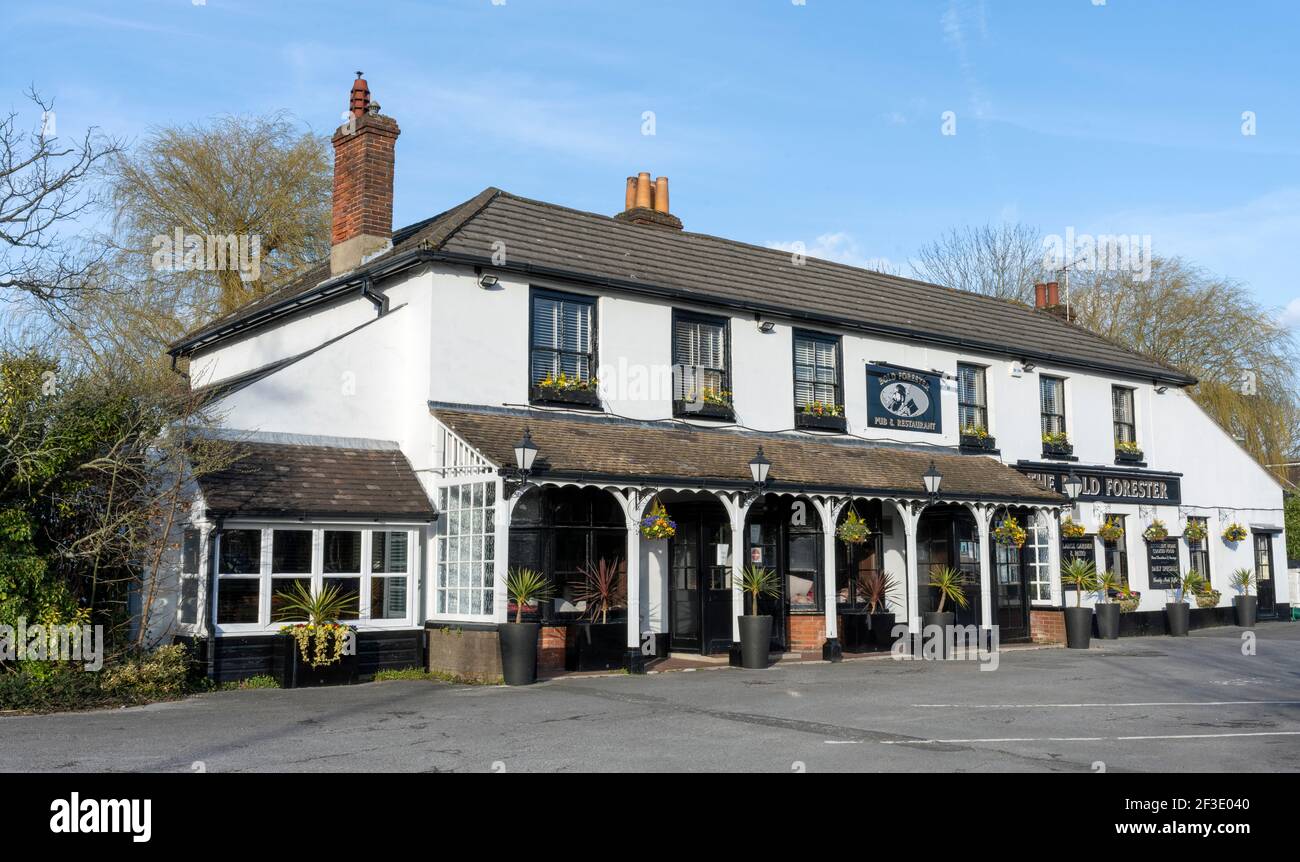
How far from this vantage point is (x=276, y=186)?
105ft

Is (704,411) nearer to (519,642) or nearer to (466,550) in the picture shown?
(466,550)

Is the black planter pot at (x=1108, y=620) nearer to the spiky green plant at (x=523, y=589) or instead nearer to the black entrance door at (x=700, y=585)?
the black entrance door at (x=700, y=585)

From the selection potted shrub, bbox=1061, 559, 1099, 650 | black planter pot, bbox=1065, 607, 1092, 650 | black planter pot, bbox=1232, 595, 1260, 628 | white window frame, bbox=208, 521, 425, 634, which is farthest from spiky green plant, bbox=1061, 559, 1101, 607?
white window frame, bbox=208, 521, 425, 634

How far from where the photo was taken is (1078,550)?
77.1 feet

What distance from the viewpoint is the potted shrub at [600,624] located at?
1612 centimetres

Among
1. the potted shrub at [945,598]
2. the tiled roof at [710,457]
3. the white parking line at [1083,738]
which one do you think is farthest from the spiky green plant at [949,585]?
the white parking line at [1083,738]

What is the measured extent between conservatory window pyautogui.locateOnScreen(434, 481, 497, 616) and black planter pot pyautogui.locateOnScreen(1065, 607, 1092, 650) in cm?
1147

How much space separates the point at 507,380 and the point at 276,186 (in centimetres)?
1840

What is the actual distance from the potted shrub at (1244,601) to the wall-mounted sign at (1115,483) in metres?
2.58

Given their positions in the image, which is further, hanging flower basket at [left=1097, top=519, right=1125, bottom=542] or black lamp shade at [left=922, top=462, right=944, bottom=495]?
hanging flower basket at [left=1097, top=519, right=1125, bottom=542]

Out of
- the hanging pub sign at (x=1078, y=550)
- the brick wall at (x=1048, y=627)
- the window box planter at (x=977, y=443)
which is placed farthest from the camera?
the hanging pub sign at (x=1078, y=550)

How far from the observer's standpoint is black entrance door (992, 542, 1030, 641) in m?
21.6

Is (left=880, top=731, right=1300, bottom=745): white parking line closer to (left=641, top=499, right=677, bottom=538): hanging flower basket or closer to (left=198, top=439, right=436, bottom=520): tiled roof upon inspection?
(left=641, top=499, right=677, bottom=538): hanging flower basket
